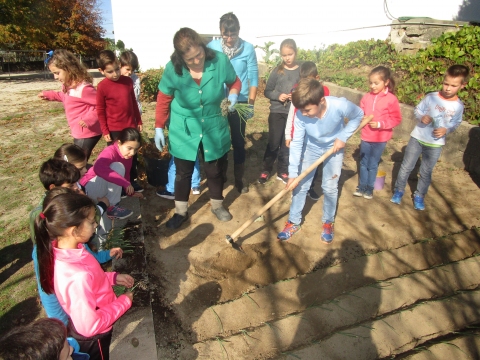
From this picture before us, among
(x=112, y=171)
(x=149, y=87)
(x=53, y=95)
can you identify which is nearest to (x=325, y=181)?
(x=112, y=171)

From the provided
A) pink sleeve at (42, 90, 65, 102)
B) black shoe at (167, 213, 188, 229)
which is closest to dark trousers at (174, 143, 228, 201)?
black shoe at (167, 213, 188, 229)

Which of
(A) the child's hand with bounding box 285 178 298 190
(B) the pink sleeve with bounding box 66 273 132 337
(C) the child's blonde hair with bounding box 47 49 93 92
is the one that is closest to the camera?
(B) the pink sleeve with bounding box 66 273 132 337

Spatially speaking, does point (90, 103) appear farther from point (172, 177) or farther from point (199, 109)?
point (199, 109)

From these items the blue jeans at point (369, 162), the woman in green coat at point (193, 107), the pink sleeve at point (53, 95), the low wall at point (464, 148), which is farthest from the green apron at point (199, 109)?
the low wall at point (464, 148)

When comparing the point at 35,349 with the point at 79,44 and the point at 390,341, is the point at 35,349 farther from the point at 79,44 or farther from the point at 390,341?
the point at 79,44

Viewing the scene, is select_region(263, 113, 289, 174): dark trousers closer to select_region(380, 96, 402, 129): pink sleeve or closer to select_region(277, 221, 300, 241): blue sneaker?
select_region(380, 96, 402, 129): pink sleeve

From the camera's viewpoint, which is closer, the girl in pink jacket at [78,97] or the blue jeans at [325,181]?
the blue jeans at [325,181]

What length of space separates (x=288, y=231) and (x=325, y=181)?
70 centimetres

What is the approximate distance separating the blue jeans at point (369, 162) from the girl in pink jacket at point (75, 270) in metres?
3.60

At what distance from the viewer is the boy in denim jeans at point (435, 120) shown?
377 centimetres

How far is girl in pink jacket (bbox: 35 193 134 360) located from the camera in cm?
168

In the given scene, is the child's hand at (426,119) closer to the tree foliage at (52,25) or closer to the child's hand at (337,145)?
the child's hand at (337,145)

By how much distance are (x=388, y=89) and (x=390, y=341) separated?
2.96 meters

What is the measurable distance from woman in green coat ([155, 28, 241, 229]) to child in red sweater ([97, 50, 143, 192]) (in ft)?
2.22
